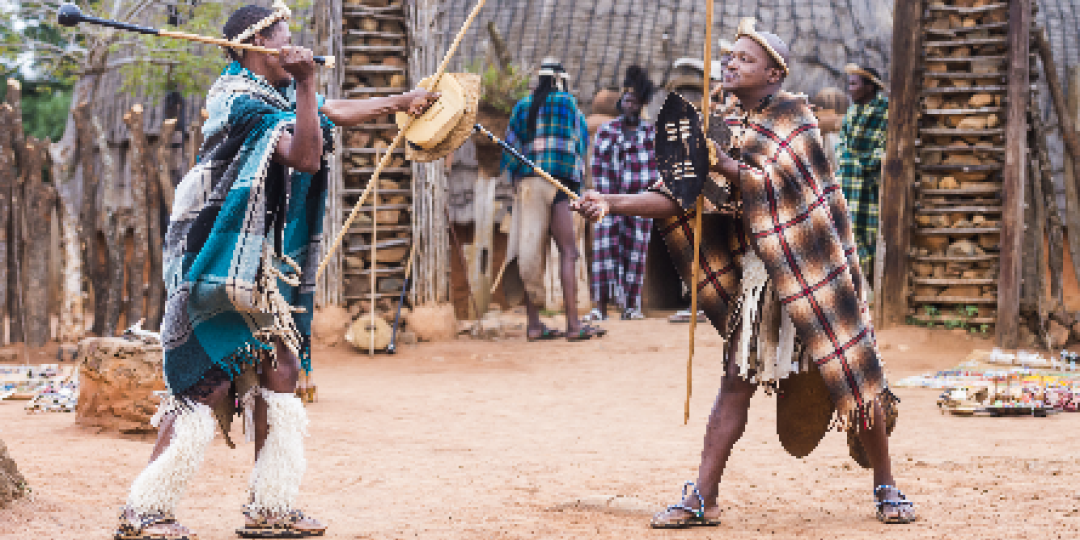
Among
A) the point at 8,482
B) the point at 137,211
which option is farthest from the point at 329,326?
the point at 8,482

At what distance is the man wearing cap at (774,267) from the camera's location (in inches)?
146

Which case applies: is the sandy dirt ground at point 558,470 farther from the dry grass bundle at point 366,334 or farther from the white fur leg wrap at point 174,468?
the dry grass bundle at point 366,334

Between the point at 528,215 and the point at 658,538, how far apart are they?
6.23m

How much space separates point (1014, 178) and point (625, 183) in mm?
3842

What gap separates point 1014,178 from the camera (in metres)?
8.88

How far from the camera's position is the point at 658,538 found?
365cm

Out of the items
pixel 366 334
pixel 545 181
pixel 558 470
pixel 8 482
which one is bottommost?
pixel 366 334

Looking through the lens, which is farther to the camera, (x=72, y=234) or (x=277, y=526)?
(x=72, y=234)

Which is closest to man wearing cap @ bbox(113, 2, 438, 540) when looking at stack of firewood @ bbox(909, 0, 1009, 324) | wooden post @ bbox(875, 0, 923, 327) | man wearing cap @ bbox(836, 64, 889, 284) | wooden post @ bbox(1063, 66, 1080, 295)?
wooden post @ bbox(875, 0, 923, 327)

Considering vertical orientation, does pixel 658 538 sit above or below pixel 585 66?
below

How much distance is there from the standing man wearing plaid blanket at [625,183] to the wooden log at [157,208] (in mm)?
4036

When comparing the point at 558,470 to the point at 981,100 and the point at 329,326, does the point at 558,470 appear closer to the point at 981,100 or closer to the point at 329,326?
the point at 329,326

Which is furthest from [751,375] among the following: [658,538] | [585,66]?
[585,66]

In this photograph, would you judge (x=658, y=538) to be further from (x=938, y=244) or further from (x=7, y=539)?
(x=938, y=244)
